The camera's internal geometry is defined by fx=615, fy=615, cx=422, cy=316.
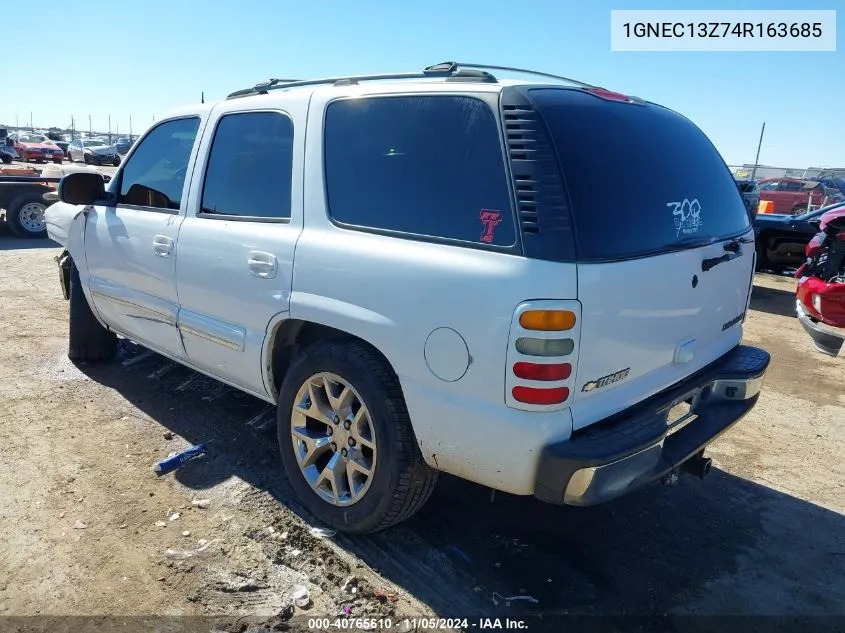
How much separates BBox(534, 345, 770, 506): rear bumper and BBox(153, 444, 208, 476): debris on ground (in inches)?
84.9

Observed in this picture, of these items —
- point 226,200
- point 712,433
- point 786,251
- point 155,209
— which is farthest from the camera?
point 786,251

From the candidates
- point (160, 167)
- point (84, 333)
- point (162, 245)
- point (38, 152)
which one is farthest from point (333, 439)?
point (38, 152)

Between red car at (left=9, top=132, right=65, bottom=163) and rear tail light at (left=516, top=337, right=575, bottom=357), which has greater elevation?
red car at (left=9, top=132, right=65, bottom=163)

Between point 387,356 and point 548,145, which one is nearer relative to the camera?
point 548,145

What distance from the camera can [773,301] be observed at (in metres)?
9.03

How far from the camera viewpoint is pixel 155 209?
150 inches

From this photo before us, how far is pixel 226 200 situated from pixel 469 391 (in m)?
1.89

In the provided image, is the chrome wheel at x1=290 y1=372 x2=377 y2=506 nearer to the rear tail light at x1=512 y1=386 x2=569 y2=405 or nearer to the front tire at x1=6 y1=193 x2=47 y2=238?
the rear tail light at x1=512 y1=386 x2=569 y2=405

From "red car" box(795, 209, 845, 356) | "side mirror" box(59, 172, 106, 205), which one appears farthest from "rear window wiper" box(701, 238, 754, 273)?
"side mirror" box(59, 172, 106, 205)

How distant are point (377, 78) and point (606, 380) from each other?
5.88ft

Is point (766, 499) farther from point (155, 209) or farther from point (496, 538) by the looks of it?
point (155, 209)

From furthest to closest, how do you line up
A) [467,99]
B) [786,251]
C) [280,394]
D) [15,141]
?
1. [15,141]
2. [786,251]
3. [280,394]
4. [467,99]

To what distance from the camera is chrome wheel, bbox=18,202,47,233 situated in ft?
36.4

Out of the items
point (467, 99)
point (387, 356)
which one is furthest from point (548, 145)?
point (387, 356)
